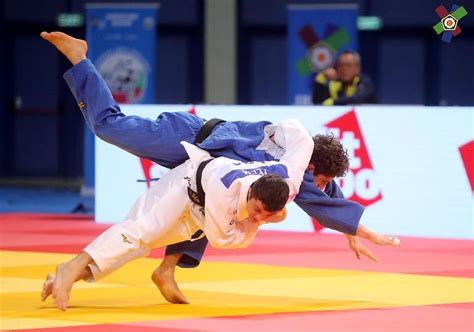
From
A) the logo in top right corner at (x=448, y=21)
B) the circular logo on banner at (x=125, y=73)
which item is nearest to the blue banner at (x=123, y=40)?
the circular logo on banner at (x=125, y=73)

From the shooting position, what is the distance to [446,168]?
37.7ft

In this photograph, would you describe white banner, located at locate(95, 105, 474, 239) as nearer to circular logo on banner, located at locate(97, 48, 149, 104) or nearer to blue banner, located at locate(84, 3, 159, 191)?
blue banner, located at locate(84, 3, 159, 191)

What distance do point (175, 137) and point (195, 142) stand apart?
120 mm

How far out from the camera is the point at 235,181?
260 inches

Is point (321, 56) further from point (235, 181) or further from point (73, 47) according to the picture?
point (235, 181)

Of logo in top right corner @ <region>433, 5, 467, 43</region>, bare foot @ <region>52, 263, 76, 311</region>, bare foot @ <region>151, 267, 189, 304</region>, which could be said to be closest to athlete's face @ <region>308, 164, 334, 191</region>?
bare foot @ <region>151, 267, 189, 304</region>

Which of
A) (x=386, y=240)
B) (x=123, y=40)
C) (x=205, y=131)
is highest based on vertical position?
(x=123, y=40)

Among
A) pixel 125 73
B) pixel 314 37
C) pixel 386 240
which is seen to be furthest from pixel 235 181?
pixel 314 37

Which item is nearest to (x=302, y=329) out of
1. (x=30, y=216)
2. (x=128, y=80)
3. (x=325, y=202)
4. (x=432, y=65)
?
(x=325, y=202)

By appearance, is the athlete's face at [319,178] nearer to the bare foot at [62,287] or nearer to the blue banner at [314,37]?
the bare foot at [62,287]

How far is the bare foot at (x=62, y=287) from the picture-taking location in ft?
21.9

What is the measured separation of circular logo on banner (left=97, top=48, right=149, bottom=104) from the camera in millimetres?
18234

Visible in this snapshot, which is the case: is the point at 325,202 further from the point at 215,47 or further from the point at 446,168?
the point at 215,47

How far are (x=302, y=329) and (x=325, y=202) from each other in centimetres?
104
